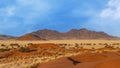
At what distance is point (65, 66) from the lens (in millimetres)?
22234

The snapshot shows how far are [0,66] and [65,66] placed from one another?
997 centimetres

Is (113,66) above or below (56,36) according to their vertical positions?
below

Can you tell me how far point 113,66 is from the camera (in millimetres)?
18016

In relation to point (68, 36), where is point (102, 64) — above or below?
below

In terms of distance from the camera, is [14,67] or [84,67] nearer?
[84,67]

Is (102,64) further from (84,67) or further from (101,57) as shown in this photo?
(101,57)

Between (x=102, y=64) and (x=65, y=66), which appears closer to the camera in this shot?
(x=102, y=64)

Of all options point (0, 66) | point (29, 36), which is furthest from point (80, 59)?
point (29, 36)

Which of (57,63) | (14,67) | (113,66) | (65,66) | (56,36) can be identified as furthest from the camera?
(56,36)

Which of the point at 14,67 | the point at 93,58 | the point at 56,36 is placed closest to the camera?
the point at 93,58

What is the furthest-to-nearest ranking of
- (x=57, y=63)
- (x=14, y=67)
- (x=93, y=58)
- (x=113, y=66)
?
(x=14, y=67)
(x=93, y=58)
(x=57, y=63)
(x=113, y=66)

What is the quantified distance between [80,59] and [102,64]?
8.33m

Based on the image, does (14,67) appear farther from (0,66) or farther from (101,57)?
(101,57)

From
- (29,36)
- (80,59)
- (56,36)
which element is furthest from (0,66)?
(56,36)
